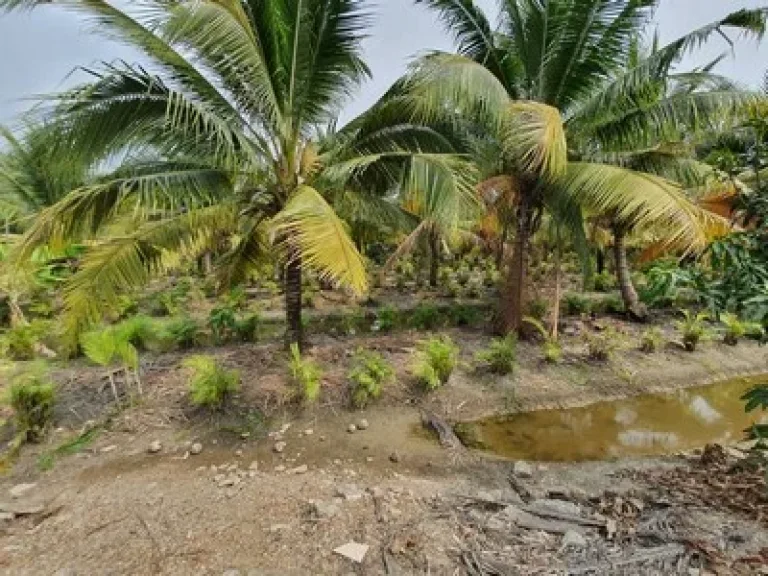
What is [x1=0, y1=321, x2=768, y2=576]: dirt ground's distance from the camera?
120 inches

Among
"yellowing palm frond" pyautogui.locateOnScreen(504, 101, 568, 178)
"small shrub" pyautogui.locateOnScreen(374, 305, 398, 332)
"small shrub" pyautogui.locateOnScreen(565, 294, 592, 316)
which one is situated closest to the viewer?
"yellowing palm frond" pyautogui.locateOnScreen(504, 101, 568, 178)

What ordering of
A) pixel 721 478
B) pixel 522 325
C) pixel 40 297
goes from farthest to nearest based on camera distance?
pixel 40 297 < pixel 522 325 < pixel 721 478

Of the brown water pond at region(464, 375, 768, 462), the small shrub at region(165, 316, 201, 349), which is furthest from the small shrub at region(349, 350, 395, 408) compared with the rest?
the small shrub at region(165, 316, 201, 349)

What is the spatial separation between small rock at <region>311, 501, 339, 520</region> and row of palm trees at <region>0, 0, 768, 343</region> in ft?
5.30

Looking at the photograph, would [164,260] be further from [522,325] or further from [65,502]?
[522,325]

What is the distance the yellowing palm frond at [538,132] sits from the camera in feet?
16.1

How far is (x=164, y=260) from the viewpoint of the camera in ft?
16.8

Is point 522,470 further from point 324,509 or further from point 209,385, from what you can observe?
point 209,385

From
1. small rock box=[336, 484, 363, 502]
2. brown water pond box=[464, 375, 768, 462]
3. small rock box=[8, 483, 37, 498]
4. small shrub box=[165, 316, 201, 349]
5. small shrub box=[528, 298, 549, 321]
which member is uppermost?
small shrub box=[165, 316, 201, 349]

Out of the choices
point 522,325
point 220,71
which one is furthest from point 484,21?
point 522,325

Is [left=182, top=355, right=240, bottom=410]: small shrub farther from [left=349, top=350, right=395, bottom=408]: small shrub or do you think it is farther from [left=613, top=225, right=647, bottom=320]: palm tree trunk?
[left=613, top=225, right=647, bottom=320]: palm tree trunk

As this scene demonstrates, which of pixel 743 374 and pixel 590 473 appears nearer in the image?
pixel 590 473

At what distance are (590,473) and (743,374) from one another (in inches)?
179

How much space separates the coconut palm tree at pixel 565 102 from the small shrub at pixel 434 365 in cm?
216
